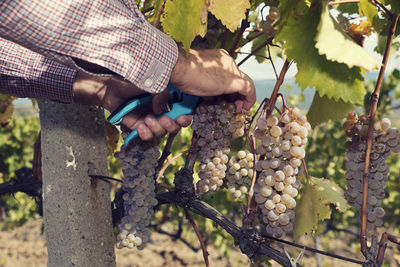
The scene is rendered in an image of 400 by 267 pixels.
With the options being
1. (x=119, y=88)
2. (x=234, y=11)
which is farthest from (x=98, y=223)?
(x=234, y=11)

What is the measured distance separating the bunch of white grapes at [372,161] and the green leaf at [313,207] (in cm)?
6

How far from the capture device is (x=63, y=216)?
5.07ft

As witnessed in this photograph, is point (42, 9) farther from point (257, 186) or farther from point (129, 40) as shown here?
point (257, 186)

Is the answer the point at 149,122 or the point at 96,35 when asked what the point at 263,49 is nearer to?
the point at 149,122

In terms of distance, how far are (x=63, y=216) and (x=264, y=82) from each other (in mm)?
951

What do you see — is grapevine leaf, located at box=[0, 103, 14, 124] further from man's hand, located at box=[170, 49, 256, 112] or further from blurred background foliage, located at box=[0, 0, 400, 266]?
man's hand, located at box=[170, 49, 256, 112]

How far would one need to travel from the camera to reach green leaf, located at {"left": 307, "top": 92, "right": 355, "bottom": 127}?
52.0 inches

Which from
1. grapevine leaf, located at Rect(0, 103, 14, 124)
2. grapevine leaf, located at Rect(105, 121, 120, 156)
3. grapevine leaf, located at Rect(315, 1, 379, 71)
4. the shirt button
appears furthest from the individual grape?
grapevine leaf, located at Rect(0, 103, 14, 124)

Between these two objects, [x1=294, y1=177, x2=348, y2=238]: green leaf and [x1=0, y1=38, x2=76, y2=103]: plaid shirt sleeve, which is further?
[x1=0, y1=38, x2=76, y2=103]: plaid shirt sleeve

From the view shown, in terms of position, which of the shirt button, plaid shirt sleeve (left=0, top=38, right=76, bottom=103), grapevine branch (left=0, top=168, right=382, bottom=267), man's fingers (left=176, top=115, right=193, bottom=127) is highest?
the shirt button

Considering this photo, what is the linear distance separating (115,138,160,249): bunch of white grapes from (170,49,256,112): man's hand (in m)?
0.41

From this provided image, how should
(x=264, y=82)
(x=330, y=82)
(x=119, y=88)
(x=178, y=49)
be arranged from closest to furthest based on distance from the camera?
(x=330, y=82) < (x=178, y=49) < (x=119, y=88) < (x=264, y=82)

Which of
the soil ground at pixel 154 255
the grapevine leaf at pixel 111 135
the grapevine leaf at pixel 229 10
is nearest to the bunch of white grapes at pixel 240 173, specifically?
the grapevine leaf at pixel 229 10

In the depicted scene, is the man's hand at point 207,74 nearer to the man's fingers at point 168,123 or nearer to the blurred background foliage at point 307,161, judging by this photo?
the man's fingers at point 168,123
